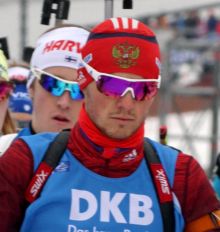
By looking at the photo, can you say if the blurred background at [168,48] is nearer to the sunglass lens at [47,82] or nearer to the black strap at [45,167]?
the sunglass lens at [47,82]

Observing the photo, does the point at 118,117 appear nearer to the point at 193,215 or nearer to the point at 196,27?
the point at 193,215

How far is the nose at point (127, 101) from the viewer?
320 cm

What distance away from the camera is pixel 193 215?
3254 mm

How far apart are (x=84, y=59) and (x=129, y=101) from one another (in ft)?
0.83

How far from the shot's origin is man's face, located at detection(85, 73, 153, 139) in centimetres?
319

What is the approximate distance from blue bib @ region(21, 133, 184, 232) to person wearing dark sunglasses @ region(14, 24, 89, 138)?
1.44 m

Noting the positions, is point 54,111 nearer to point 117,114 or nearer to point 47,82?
point 47,82

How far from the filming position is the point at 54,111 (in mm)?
4777

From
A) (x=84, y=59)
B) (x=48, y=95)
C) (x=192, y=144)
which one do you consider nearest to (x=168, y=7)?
(x=192, y=144)

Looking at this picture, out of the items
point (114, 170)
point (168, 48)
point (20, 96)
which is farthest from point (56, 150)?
point (168, 48)

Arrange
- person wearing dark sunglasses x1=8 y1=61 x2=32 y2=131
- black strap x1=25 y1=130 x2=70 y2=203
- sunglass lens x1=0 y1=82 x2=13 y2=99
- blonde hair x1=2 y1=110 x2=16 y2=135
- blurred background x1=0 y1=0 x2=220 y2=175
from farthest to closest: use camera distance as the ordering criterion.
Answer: blurred background x1=0 y1=0 x2=220 y2=175
person wearing dark sunglasses x1=8 y1=61 x2=32 y2=131
blonde hair x1=2 y1=110 x2=16 y2=135
sunglass lens x1=0 y1=82 x2=13 y2=99
black strap x1=25 y1=130 x2=70 y2=203

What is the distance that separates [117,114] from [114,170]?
20 cm

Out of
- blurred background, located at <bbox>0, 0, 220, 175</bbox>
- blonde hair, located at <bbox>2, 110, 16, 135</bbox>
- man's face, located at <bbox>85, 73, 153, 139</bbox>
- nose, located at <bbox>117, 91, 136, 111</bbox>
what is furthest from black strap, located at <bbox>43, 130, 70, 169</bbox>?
blurred background, located at <bbox>0, 0, 220, 175</bbox>

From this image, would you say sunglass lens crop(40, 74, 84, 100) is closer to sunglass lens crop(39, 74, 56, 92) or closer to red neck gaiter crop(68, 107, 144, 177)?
sunglass lens crop(39, 74, 56, 92)
